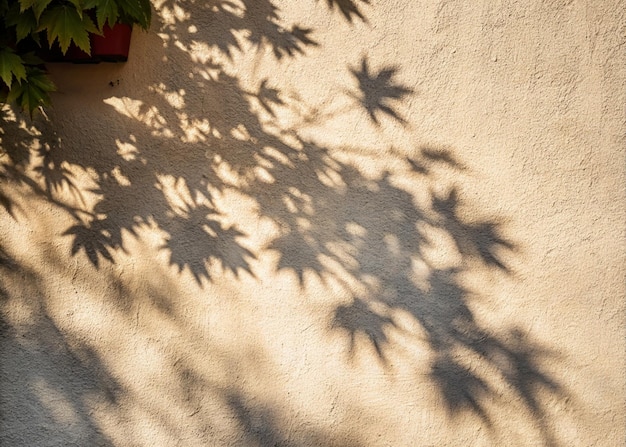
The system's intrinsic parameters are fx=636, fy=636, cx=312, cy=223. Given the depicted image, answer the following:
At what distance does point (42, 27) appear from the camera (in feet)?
9.87

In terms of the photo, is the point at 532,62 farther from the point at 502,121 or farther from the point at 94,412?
the point at 94,412

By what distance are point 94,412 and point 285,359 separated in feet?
3.68

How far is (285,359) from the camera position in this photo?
348 centimetres

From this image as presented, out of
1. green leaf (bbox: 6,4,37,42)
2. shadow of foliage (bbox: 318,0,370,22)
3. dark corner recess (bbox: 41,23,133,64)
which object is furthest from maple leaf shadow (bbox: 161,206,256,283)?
shadow of foliage (bbox: 318,0,370,22)

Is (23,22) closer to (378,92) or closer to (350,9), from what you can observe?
(350,9)

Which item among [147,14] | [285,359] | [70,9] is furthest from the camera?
[285,359]

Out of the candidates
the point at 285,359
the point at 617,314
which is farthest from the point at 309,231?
the point at 617,314

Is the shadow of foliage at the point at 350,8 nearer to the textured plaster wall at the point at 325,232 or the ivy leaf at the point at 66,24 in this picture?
the textured plaster wall at the point at 325,232

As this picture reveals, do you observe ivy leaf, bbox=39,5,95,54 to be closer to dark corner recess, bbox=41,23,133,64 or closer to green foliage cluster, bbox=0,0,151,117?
green foliage cluster, bbox=0,0,151,117

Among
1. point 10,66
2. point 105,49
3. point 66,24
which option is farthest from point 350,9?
point 10,66

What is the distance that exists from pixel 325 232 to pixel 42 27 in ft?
5.65

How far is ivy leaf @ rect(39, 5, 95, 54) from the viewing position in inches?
117

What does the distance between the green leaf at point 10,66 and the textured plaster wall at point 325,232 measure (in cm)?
49

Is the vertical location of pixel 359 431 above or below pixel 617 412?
below
